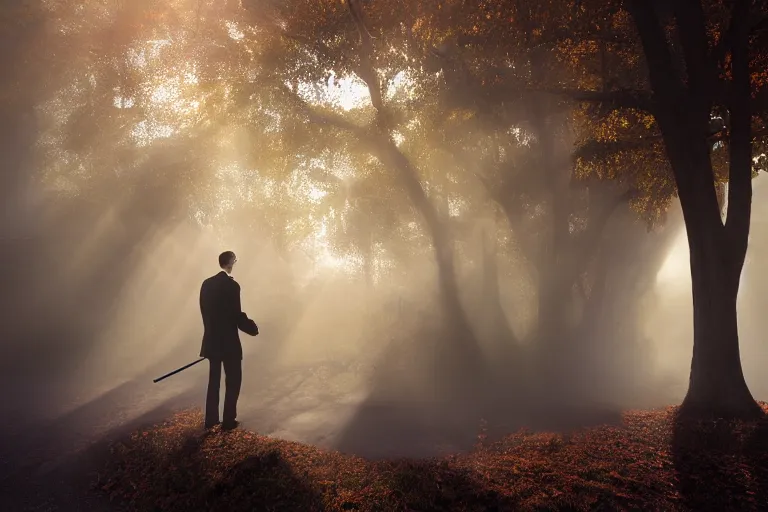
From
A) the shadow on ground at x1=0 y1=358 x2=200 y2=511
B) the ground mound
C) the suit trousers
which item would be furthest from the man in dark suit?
the shadow on ground at x1=0 y1=358 x2=200 y2=511

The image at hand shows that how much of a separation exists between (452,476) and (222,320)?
3.69m

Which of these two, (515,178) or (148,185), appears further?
(148,185)

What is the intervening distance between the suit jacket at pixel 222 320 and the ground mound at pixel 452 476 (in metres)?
1.08

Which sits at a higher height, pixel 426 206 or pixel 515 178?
pixel 515 178

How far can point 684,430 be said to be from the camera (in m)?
6.48

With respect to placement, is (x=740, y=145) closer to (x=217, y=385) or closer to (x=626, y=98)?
(x=626, y=98)

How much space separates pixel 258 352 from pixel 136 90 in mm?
12202

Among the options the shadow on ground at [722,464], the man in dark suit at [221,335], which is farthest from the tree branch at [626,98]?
the man in dark suit at [221,335]

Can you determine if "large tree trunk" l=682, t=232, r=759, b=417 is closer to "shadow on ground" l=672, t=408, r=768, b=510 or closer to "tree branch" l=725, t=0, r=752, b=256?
"tree branch" l=725, t=0, r=752, b=256

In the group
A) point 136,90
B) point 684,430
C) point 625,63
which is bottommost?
point 684,430

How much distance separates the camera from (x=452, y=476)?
470 centimetres

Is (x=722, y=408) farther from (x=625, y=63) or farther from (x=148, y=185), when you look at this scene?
(x=148, y=185)

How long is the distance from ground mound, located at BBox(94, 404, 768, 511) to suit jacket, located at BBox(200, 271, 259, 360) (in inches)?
42.6

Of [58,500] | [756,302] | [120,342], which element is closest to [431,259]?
[120,342]
